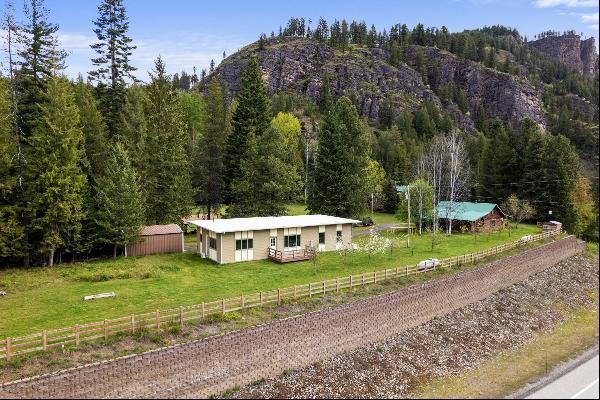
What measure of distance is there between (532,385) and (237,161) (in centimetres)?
3504

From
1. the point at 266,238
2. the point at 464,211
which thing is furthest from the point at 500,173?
the point at 266,238

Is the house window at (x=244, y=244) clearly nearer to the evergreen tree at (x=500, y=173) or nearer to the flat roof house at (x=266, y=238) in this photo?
the flat roof house at (x=266, y=238)

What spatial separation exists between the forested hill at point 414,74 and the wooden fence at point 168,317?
330ft

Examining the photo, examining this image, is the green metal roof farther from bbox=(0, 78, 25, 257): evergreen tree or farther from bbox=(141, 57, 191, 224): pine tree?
bbox=(0, 78, 25, 257): evergreen tree

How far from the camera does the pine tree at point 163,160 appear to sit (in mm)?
36250

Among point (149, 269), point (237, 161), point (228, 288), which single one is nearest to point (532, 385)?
point (228, 288)

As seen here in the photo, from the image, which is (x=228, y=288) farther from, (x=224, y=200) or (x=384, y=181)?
(x=384, y=181)

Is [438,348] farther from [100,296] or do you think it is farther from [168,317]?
[100,296]

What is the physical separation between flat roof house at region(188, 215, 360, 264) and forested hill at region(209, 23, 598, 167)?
300 feet

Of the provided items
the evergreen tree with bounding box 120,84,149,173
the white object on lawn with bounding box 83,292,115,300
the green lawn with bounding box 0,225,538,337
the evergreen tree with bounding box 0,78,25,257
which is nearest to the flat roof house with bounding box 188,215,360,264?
the green lawn with bounding box 0,225,538,337

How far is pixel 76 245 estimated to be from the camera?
100ft

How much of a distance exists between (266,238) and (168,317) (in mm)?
Answer: 14014

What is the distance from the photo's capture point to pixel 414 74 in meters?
150

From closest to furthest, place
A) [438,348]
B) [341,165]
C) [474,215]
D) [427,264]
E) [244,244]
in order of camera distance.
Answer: [438,348] < [427,264] < [244,244] < [341,165] < [474,215]
